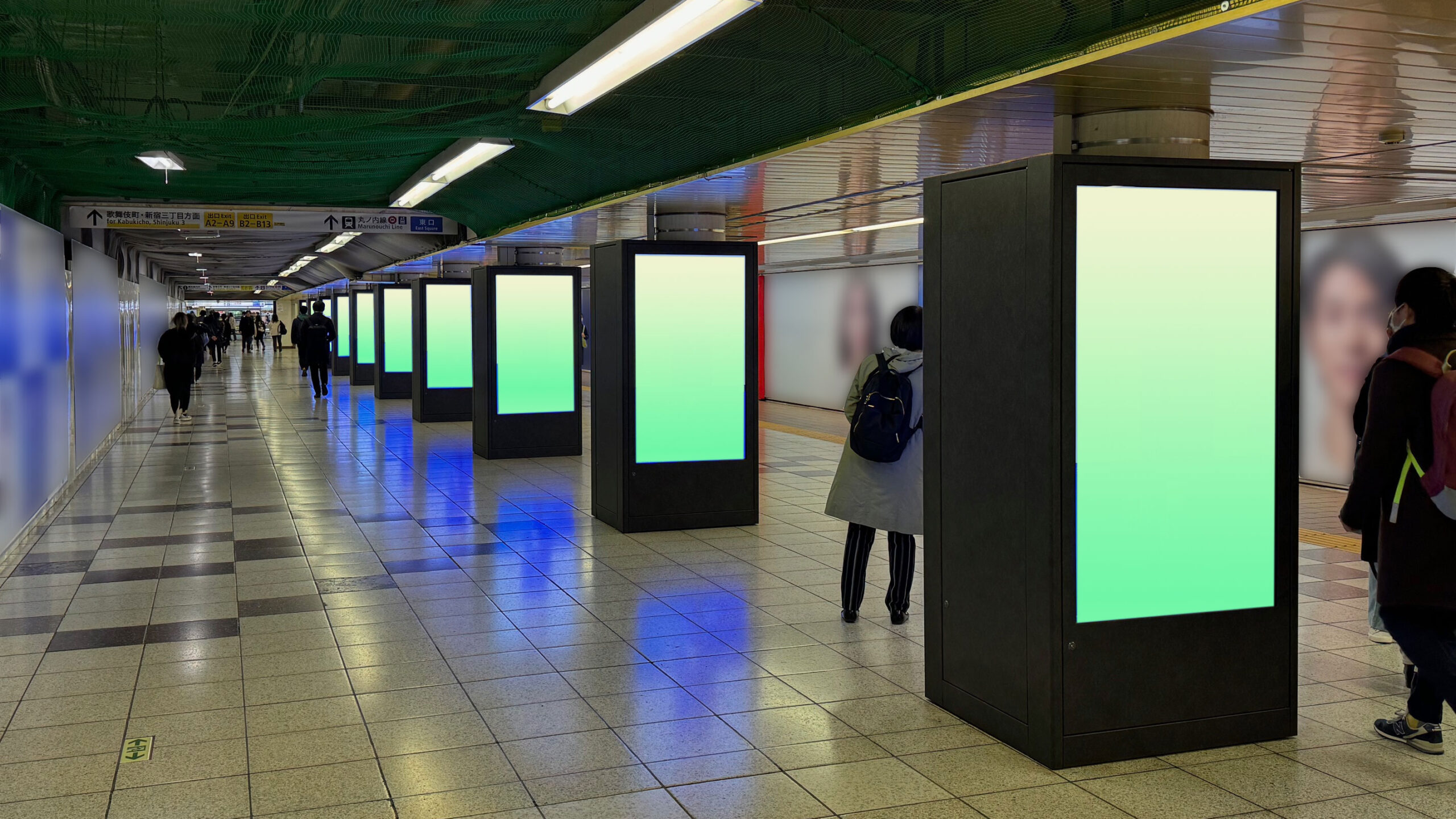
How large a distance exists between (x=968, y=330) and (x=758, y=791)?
194 cm

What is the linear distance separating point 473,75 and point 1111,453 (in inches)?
180

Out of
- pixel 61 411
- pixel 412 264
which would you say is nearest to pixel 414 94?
pixel 61 411

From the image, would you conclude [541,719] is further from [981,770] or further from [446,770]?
[981,770]

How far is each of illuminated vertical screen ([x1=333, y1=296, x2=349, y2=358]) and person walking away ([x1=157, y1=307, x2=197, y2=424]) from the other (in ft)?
51.1

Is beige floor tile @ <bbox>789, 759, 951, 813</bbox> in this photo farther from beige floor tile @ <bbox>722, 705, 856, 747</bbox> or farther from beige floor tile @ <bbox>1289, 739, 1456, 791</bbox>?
beige floor tile @ <bbox>1289, 739, 1456, 791</bbox>

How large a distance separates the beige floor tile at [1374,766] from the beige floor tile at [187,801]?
3.76m

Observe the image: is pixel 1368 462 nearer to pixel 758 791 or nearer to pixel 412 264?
pixel 758 791

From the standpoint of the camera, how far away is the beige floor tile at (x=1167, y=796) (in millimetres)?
3941

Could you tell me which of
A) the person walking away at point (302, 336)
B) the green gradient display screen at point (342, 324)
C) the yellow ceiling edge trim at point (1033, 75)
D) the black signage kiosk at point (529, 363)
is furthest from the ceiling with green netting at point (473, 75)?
the green gradient display screen at point (342, 324)

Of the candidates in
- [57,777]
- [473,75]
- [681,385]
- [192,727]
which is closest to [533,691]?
[192,727]

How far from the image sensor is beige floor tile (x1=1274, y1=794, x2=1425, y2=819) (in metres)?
3.90

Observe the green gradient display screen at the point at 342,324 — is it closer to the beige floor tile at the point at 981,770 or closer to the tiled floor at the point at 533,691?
the tiled floor at the point at 533,691

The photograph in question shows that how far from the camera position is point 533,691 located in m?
5.21

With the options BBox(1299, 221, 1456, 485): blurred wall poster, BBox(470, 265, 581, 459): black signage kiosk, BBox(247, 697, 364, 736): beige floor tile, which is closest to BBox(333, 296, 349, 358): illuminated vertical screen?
BBox(470, 265, 581, 459): black signage kiosk
